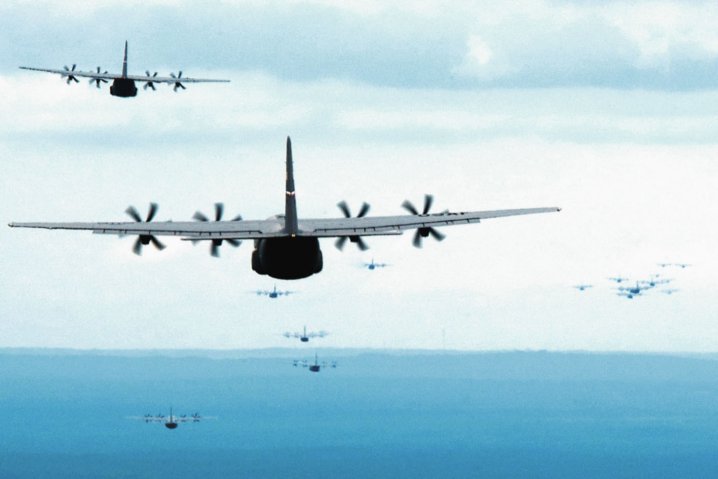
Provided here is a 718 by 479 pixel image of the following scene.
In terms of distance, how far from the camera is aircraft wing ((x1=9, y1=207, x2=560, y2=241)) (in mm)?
72250

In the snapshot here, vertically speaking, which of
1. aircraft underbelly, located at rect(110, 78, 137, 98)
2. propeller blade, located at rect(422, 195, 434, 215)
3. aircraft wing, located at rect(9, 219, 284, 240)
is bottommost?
aircraft wing, located at rect(9, 219, 284, 240)

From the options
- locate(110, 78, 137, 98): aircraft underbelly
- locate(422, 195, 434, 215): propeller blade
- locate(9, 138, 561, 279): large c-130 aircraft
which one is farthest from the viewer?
locate(110, 78, 137, 98): aircraft underbelly

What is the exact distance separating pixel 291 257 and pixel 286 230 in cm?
232

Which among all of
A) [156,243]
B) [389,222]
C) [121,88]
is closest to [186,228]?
[156,243]

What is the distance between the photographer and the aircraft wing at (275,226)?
237ft

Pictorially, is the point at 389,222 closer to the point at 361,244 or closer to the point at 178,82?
the point at 361,244

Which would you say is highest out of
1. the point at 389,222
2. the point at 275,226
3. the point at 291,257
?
the point at 389,222

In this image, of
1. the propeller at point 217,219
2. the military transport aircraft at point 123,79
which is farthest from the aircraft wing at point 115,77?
the propeller at point 217,219

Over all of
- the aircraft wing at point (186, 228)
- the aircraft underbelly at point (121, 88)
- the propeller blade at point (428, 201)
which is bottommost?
the aircraft wing at point (186, 228)

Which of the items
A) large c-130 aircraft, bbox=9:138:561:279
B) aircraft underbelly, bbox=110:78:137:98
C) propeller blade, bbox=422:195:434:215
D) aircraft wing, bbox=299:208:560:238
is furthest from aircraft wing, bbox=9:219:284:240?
aircraft underbelly, bbox=110:78:137:98

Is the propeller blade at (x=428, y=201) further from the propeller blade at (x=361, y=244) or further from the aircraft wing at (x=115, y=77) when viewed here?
the aircraft wing at (x=115, y=77)

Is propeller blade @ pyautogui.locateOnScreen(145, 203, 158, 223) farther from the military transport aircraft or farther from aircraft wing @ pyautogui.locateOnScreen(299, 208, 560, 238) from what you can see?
the military transport aircraft

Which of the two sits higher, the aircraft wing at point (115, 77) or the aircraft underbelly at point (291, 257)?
the aircraft wing at point (115, 77)

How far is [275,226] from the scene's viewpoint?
74812 mm
